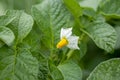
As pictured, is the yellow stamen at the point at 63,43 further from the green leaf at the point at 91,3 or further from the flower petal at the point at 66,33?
the green leaf at the point at 91,3

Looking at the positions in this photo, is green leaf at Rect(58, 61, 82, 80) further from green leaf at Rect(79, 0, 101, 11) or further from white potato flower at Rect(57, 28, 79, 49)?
green leaf at Rect(79, 0, 101, 11)

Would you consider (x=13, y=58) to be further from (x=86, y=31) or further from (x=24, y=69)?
(x=86, y=31)

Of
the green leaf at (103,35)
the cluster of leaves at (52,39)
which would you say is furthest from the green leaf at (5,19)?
the green leaf at (103,35)

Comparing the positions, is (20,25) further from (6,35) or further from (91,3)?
(91,3)

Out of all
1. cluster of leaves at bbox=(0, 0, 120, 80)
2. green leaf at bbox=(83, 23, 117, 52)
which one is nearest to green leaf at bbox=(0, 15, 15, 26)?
cluster of leaves at bbox=(0, 0, 120, 80)

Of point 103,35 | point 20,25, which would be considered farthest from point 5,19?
point 103,35

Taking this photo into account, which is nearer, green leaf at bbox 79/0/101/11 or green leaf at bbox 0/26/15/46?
green leaf at bbox 0/26/15/46
